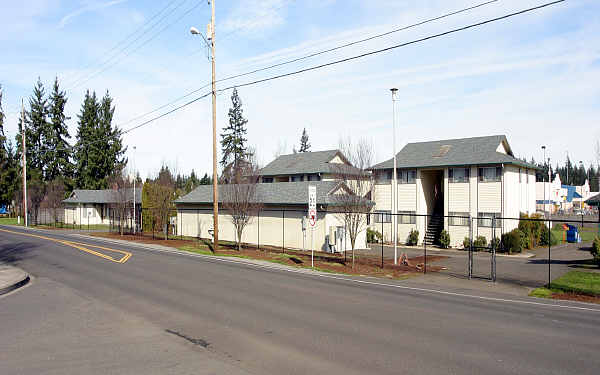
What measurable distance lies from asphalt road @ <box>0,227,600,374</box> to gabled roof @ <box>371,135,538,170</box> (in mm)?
19996

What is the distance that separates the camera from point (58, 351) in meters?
8.16

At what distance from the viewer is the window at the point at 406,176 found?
A: 37.9 m

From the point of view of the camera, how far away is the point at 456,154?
36375mm

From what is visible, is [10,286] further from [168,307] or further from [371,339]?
[371,339]

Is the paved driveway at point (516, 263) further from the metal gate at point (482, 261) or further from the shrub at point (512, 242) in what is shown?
the shrub at point (512, 242)

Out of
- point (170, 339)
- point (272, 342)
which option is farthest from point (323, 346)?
point (170, 339)

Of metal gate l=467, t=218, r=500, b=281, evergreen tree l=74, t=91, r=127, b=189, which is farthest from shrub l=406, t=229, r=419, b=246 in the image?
evergreen tree l=74, t=91, r=127, b=189

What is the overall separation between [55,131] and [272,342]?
293ft

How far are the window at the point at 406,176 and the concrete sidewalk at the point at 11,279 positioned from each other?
28928mm

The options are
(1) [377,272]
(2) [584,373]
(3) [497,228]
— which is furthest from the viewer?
(3) [497,228]

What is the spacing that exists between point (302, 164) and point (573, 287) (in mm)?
37078

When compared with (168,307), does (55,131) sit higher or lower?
higher

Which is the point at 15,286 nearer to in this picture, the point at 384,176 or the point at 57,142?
the point at 384,176

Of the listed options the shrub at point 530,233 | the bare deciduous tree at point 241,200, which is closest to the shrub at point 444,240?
the shrub at point 530,233
